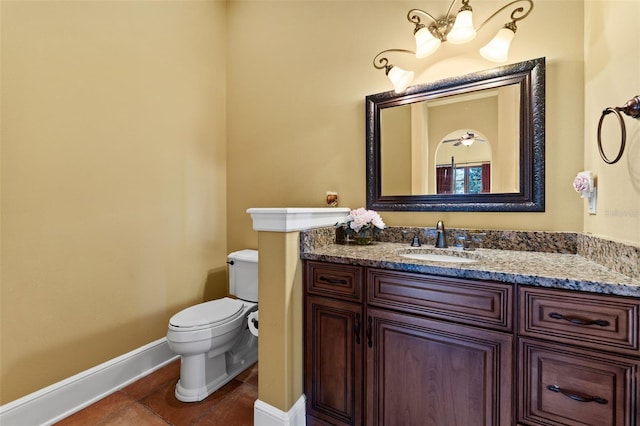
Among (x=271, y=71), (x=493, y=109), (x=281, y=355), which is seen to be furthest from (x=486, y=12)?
(x=281, y=355)

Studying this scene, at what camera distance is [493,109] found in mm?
1466

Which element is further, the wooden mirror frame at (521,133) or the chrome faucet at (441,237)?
the chrome faucet at (441,237)

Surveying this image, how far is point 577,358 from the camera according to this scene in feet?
2.69

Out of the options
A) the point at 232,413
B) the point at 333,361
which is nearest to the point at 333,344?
the point at 333,361

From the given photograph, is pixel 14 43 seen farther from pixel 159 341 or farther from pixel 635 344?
pixel 635 344

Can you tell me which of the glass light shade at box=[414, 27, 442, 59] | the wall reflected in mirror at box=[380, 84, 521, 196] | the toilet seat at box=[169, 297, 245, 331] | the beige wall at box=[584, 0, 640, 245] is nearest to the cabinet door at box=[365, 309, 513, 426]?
the beige wall at box=[584, 0, 640, 245]

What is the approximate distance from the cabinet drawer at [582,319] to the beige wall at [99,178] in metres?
2.13

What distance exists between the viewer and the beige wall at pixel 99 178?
136 cm

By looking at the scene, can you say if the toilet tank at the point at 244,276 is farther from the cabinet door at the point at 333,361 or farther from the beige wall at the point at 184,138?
the cabinet door at the point at 333,361

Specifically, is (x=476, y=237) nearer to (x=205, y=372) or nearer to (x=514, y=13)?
(x=514, y=13)

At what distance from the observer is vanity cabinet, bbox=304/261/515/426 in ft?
3.11

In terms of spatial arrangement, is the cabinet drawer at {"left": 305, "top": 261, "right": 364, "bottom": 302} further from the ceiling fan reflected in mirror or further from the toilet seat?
the ceiling fan reflected in mirror

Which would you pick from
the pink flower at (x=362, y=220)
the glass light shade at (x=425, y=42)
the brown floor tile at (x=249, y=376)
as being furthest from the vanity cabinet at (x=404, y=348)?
the glass light shade at (x=425, y=42)

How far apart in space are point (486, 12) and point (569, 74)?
54cm
